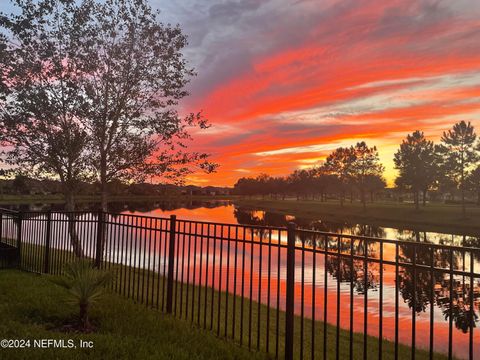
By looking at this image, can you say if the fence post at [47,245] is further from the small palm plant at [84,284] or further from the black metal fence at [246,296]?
the small palm plant at [84,284]

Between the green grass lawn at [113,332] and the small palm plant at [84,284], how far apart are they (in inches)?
15.0

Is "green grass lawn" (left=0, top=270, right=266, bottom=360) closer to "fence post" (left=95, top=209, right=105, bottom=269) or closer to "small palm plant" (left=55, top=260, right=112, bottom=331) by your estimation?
"small palm plant" (left=55, top=260, right=112, bottom=331)

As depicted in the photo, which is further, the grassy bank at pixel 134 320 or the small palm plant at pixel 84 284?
the small palm plant at pixel 84 284

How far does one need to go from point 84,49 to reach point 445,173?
57914mm

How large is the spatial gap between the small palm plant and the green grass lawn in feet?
1.25

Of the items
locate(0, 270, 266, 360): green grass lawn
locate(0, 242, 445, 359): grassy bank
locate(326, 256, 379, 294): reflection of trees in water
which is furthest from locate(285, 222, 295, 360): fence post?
locate(326, 256, 379, 294): reflection of trees in water

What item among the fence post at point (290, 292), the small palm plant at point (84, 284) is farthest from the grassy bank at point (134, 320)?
the small palm plant at point (84, 284)

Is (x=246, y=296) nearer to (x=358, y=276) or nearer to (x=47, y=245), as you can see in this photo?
(x=47, y=245)

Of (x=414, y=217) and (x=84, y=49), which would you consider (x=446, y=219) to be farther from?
(x=84, y=49)

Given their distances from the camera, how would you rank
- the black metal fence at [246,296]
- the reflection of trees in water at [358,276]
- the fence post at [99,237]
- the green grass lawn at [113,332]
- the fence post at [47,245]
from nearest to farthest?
1. the green grass lawn at [113,332]
2. the black metal fence at [246,296]
3. the fence post at [99,237]
4. the fence post at [47,245]
5. the reflection of trees in water at [358,276]

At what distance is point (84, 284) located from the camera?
6621 millimetres

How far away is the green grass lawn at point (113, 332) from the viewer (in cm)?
539

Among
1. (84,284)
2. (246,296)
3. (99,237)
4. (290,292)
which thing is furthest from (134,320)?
(246,296)

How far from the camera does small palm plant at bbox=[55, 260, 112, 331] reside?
655 cm
